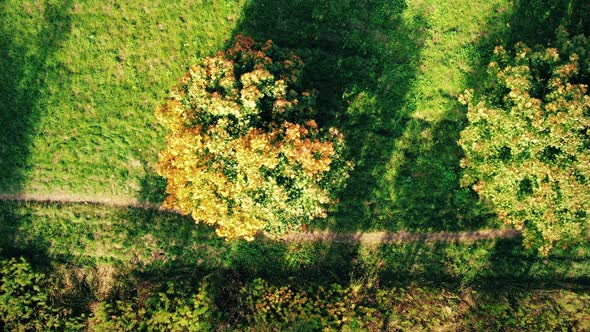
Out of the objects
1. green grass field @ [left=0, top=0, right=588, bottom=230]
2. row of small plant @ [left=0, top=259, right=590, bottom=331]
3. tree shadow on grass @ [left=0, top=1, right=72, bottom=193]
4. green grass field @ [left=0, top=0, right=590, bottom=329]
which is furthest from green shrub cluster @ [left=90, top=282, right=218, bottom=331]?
tree shadow on grass @ [left=0, top=1, right=72, bottom=193]

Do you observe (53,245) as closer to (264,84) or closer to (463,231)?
(264,84)

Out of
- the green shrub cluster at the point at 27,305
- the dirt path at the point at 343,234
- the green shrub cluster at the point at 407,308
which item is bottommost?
the green shrub cluster at the point at 27,305

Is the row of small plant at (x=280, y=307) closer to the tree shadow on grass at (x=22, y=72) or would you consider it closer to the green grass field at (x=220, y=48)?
the green grass field at (x=220, y=48)

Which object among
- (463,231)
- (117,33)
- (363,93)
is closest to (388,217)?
(463,231)

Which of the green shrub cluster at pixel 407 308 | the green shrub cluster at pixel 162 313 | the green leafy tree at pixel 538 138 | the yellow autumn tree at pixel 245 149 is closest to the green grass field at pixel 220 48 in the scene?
the green shrub cluster at pixel 407 308

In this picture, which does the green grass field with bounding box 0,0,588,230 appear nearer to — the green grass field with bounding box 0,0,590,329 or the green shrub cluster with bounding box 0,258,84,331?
the green grass field with bounding box 0,0,590,329

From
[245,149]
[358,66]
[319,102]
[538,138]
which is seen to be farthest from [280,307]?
[538,138]
